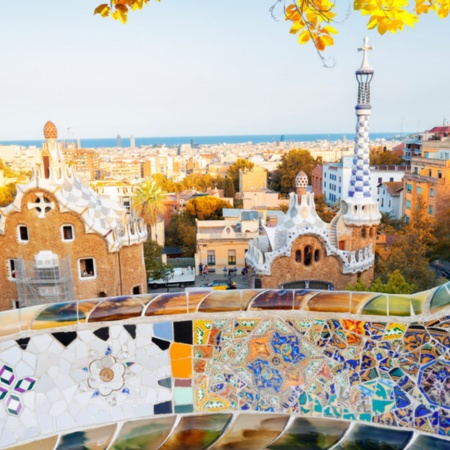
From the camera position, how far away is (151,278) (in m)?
19.4

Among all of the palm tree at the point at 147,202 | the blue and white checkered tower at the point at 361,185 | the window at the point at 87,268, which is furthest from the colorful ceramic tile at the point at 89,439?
the palm tree at the point at 147,202

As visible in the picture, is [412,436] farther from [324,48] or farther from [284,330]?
[324,48]

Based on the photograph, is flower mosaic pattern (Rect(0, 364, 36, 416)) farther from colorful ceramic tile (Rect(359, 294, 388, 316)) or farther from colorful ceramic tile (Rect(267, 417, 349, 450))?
colorful ceramic tile (Rect(359, 294, 388, 316))

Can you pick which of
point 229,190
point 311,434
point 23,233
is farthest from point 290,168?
point 311,434

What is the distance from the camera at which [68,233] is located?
12922 mm

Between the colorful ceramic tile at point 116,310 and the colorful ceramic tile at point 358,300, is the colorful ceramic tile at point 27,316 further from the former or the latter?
the colorful ceramic tile at point 358,300

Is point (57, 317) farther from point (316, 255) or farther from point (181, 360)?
point (316, 255)

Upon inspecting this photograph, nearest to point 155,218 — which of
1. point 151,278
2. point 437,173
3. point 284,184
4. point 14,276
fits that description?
point 151,278

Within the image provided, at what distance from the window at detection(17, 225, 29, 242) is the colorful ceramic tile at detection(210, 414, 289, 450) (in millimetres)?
11434

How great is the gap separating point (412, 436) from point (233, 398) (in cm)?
87

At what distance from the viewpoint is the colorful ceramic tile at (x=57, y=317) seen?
2555mm

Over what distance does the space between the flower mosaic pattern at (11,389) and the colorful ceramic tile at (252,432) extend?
0.95m

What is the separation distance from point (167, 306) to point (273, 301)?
1.80 ft

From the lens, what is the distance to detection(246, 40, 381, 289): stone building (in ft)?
45.7
